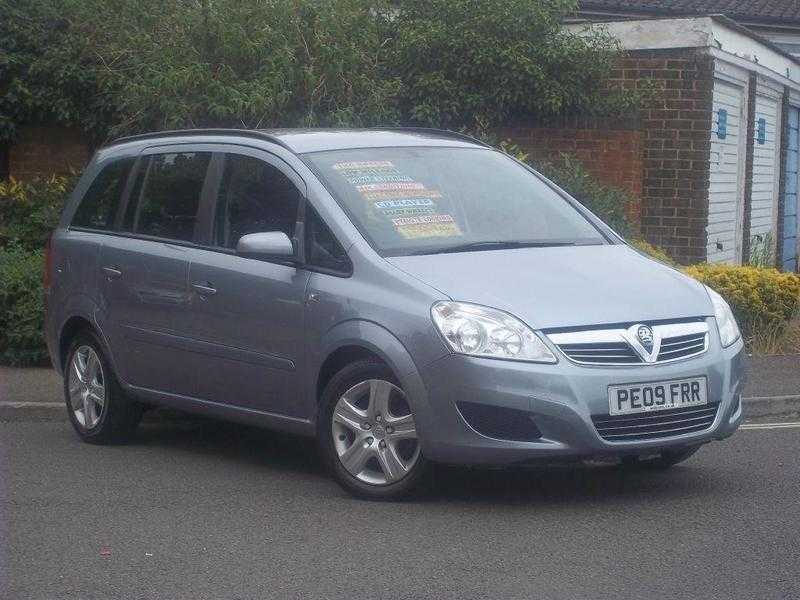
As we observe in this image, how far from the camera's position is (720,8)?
1145 inches

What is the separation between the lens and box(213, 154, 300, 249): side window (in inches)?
301

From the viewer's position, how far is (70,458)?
848 centimetres

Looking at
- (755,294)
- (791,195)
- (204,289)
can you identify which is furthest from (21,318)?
(791,195)

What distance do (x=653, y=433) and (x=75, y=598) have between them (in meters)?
2.66

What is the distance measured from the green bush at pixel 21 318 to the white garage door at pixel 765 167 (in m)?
10.4

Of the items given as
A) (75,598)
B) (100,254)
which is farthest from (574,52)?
(75,598)

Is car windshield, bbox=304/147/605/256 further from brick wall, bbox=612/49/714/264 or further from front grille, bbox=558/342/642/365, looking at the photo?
brick wall, bbox=612/49/714/264

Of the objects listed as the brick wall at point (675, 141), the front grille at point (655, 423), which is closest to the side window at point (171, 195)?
the front grille at point (655, 423)

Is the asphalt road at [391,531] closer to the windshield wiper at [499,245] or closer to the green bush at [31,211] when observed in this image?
the windshield wiper at [499,245]

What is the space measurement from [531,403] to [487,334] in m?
0.36

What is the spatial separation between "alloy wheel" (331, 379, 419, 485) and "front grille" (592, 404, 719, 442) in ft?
2.85

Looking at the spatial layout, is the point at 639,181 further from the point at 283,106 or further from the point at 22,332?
the point at 22,332

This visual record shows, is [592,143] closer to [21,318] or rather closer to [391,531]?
[21,318]

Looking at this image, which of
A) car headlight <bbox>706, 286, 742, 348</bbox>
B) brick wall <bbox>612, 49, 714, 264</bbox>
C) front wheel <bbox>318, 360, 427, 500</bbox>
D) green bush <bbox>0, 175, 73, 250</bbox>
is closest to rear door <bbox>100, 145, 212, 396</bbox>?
front wheel <bbox>318, 360, 427, 500</bbox>
